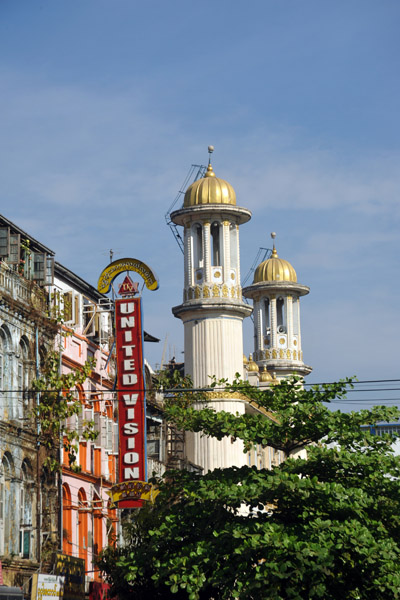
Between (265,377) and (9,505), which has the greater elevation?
(265,377)

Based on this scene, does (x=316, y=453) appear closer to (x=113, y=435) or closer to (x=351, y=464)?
(x=351, y=464)

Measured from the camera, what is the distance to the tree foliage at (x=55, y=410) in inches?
1629

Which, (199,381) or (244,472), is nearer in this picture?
(244,472)

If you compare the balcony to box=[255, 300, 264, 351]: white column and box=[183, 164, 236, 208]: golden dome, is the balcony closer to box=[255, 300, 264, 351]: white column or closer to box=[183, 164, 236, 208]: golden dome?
box=[183, 164, 236, 208]: golden dome

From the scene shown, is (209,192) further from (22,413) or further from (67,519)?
(22,413)

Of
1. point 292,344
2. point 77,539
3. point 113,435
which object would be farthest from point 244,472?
point 292,344

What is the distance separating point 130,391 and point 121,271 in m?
5.29

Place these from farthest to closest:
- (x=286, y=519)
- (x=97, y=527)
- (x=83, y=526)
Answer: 1. (x=97, y=527)
2. (x=83, y=526)
3. (x=286, y=519)

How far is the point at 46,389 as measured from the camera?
41969 millimetres

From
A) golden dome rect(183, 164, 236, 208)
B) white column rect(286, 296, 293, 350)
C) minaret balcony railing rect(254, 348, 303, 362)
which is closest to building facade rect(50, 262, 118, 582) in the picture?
golden dome rect(183, 164, 236, 208)

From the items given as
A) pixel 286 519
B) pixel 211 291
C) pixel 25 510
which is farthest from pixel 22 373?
pixel 211 291

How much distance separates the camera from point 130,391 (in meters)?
43.8

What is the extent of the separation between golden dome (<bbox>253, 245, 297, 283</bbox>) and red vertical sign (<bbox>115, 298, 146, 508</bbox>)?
3922 cm

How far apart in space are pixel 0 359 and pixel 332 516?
1375 centimetres
